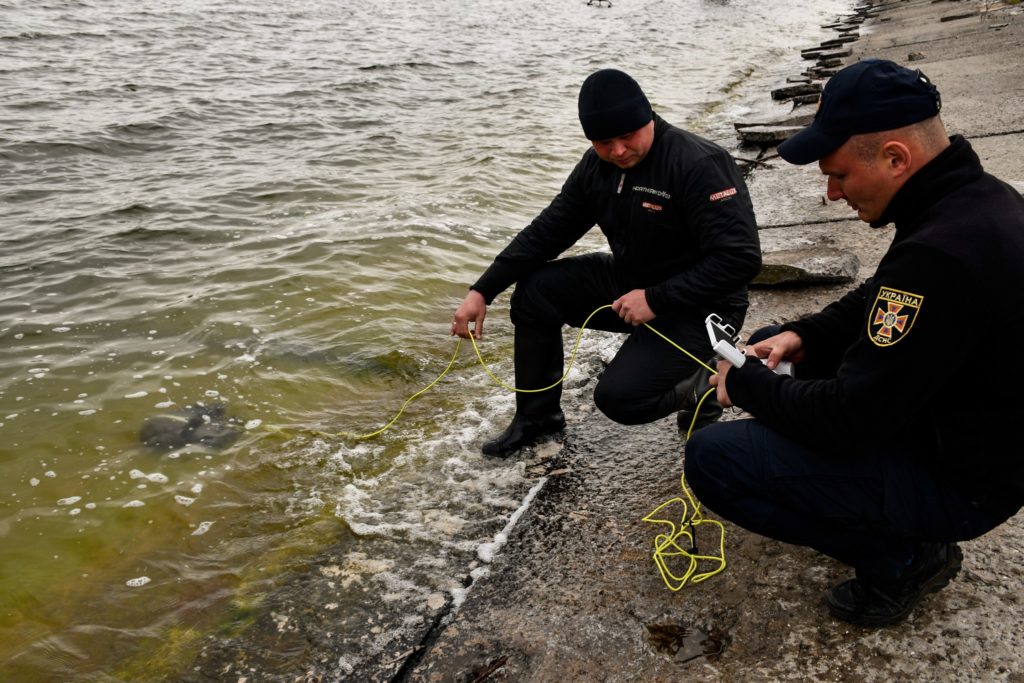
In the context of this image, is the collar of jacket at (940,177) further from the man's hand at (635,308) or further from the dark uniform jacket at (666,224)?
the man's hand at (635,308)

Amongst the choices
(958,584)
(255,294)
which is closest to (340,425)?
(255,294)

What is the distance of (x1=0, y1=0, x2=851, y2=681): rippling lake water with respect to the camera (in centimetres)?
372

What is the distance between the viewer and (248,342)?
21.6ft

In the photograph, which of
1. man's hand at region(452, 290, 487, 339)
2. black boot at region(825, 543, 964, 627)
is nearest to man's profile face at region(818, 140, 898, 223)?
black boot at region(825, 543, 964, 627)

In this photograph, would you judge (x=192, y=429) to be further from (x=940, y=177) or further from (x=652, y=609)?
(x=940, y=177)

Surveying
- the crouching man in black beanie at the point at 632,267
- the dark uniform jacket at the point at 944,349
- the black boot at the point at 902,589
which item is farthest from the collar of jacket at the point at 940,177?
the crouching man in black beanie at the point at 632,267

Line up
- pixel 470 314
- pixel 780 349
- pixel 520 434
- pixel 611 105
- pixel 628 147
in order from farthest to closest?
1. pixel 520 434
2. pixel 470 314
3. pixel 628 147
4. pixel 611 105
5. pixel 780 349

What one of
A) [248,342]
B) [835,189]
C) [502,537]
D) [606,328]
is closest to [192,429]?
[248,342]

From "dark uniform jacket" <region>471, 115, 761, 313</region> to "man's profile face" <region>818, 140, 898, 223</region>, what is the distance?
1254 mm

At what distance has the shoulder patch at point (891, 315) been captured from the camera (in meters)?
2.18

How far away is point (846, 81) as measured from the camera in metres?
2.37

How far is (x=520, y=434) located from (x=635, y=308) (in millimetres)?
1103

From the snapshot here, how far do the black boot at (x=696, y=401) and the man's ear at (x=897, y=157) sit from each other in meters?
1.77

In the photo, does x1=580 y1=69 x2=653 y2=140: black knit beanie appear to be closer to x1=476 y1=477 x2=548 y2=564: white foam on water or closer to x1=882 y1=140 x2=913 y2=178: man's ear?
x1=882 y1=140 x2=913 y2=178: man's ear
